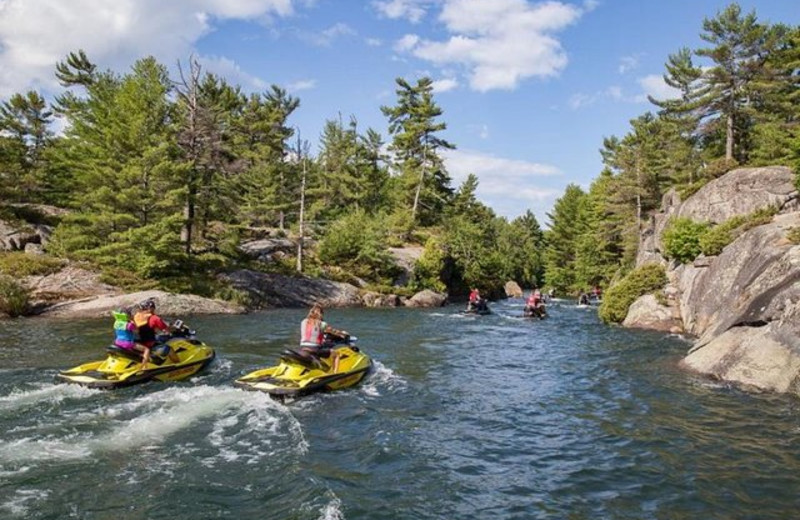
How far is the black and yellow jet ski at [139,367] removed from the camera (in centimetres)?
1309

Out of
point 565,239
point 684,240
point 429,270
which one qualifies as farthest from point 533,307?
point 565,239

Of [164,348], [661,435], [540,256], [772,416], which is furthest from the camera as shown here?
[540,256]

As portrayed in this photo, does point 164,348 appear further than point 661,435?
Yes

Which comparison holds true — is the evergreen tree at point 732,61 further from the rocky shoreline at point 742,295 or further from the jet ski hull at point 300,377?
the jet ski hull at point 300,377

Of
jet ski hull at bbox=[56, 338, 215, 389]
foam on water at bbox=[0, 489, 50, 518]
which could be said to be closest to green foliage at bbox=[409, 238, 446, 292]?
jet ski hull at bbox=[56, 338, 215, 389]

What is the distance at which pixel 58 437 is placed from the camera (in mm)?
9656

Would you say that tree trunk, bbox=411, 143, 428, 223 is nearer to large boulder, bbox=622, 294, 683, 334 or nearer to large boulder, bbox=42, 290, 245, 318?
large boulder, bbox=42, 290, 245, 318

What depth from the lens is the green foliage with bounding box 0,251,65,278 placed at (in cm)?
2903

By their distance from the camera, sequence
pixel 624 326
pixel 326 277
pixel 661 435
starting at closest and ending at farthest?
pixel 661 435 → pixel 624 326 → pixel 326 277

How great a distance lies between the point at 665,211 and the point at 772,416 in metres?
30.7

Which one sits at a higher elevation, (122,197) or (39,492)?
(122,197)

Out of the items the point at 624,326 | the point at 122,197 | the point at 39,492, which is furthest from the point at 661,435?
the point at 122,197

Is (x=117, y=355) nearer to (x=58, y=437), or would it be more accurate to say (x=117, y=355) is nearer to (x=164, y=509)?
(x=58, y=437)

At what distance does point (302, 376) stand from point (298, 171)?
39.1m
